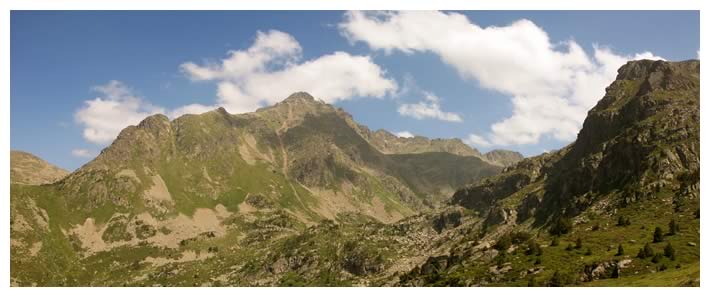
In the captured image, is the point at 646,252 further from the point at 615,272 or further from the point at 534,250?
the point at 534,250

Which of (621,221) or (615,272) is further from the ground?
(621,221)

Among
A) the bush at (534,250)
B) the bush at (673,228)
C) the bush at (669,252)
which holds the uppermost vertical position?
the bush at (673,228)

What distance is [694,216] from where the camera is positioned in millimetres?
159000

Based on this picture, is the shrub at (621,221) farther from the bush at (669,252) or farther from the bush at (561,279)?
the bush at (561,279)

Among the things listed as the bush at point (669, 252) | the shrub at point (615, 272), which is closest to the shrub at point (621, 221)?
the bush at point (669, 252)

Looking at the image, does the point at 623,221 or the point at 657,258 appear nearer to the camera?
the point at 657,258

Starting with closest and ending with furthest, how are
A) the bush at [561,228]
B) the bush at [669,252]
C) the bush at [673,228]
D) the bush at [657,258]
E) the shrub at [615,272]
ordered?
the bush at [657,258] < the shrub at [615,272] < the bush at [669,252] < the bush at [673,228] < the bush at [561,228]

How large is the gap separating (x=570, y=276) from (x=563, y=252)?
3050 centimetres

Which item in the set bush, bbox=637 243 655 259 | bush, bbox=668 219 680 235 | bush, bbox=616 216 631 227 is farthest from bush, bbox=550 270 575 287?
bush, bbox=616 216 631 227

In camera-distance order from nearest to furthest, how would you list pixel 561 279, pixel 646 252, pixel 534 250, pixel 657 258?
pixel 657 258
pixel 646 252
pixel 561 279
pixel 534 250

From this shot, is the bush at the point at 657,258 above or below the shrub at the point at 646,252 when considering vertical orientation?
below

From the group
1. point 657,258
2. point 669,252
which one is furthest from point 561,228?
point 657,258
